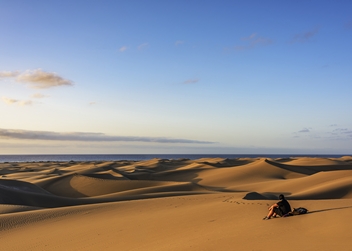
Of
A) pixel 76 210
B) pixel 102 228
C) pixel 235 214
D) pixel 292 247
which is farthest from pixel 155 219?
pixel 292 247

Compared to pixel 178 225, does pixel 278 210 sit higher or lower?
higher

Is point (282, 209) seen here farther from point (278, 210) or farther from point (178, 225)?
point (178, 225)

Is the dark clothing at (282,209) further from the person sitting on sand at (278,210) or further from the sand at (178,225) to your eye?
the sand at (178,225)

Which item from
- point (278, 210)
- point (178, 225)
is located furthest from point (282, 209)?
point (178, 225)

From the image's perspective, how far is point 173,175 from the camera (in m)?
36.3

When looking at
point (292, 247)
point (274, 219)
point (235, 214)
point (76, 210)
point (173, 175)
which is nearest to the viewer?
point (292, 247)

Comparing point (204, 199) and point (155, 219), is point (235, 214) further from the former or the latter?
point (204, 199)

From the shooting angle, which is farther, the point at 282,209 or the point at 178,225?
the point at 178,225

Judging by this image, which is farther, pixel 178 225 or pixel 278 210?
pixel 178 225

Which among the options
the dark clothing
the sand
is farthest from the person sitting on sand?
the sand

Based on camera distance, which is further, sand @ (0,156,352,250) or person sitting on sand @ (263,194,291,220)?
person sitting on sand @ (263,194,291,220)

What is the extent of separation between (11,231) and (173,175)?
85.0 feet

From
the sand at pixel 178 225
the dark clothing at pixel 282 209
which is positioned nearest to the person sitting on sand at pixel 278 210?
the dark clothing at pixel 282 209

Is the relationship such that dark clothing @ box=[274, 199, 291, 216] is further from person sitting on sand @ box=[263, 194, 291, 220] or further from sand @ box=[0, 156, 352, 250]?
sand @ box=[0, 156, 352, 250]
